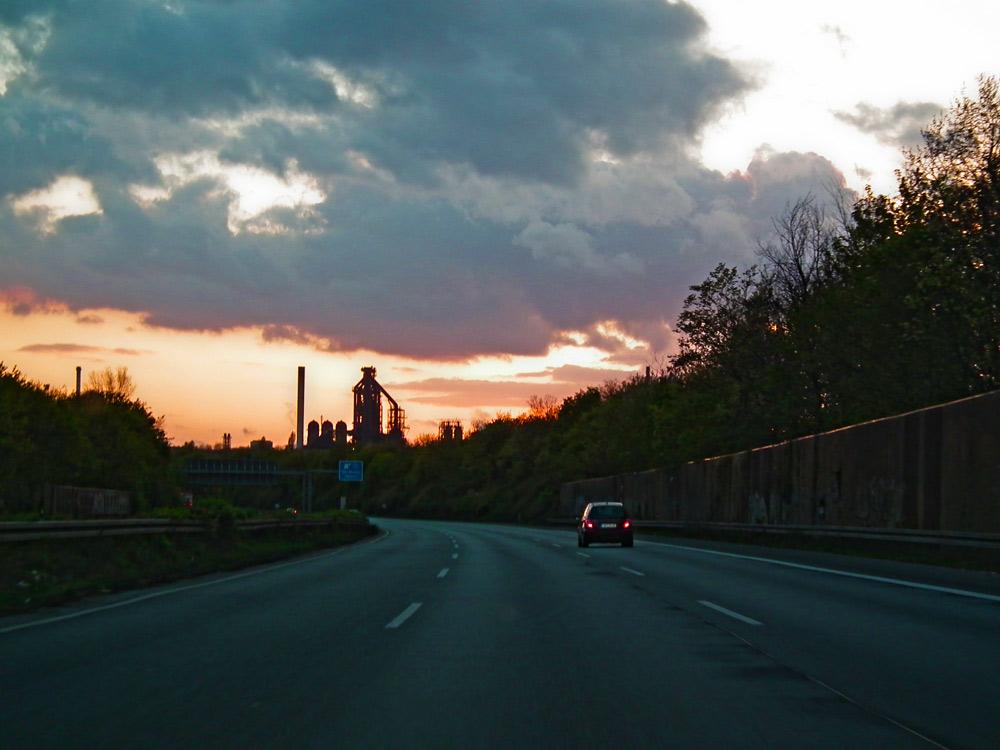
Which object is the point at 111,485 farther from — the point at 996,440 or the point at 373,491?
the point at 373,491

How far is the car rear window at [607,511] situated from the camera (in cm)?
3453

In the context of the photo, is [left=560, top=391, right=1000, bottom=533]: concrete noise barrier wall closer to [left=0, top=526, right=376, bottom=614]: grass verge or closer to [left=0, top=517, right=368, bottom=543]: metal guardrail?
[left=0, top=526, right=376, bottom=614]: grass verge

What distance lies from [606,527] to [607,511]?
643 millimetres

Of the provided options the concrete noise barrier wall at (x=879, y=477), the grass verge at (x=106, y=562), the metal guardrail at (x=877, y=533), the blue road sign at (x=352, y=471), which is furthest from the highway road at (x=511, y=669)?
the blue road sign at (x=352, y=471)

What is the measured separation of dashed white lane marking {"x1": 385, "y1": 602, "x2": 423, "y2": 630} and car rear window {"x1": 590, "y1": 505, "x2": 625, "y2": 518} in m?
20.8

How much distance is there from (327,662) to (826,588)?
9791mm

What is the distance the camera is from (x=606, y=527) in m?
34.2

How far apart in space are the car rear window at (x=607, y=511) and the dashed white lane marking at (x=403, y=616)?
68.3 feet

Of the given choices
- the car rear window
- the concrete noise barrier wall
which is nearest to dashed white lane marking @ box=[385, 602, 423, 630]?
the concrete noise barrier wall

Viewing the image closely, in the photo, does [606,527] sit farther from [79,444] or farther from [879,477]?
[79,444]

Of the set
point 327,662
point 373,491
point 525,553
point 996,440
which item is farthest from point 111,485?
point 373,491

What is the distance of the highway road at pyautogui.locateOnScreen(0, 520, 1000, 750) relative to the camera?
6.16m

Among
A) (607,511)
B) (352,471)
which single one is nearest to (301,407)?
(352,471)

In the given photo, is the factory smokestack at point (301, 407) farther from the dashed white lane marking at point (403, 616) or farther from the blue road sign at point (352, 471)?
the dashed white lane marking at point (403, 616)
